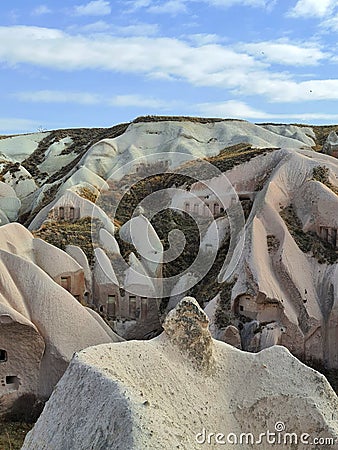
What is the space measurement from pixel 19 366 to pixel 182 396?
9.21 metres

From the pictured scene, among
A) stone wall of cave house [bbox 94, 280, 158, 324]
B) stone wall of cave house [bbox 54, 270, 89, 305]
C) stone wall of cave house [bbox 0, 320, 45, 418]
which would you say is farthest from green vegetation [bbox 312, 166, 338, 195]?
stone wall of cave house [bbox 0, 320, 45, 418]

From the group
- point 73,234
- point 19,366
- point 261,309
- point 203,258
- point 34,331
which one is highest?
point 73,234

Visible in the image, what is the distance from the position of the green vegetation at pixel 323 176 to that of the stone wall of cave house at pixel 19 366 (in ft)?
49.0

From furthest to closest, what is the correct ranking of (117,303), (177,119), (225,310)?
(177,119) < (117,303) < (225,310)

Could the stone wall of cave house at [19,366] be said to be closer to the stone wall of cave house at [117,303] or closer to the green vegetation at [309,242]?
the stone wall of cave house at [117,303]

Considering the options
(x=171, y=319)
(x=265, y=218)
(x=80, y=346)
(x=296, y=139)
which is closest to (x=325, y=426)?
(x=171, y=319)

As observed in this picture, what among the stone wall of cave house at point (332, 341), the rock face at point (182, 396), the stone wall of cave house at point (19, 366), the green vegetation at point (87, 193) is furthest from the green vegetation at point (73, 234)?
the rock face at point (182, 396)

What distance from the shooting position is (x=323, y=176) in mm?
26766

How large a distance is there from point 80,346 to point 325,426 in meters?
9.74

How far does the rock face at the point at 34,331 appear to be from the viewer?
17203mm

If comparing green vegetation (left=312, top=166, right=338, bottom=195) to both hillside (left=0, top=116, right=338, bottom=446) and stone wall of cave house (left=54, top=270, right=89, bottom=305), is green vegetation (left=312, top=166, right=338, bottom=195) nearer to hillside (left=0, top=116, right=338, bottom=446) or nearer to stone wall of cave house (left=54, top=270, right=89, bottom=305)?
hillside (left=0, top=116, right=338, bottom=446)

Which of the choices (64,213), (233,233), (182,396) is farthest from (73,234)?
(182,396)

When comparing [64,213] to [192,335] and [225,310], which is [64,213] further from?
[192,335]

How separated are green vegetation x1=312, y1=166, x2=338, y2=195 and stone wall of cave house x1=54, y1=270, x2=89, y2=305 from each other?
11604 millimetres
